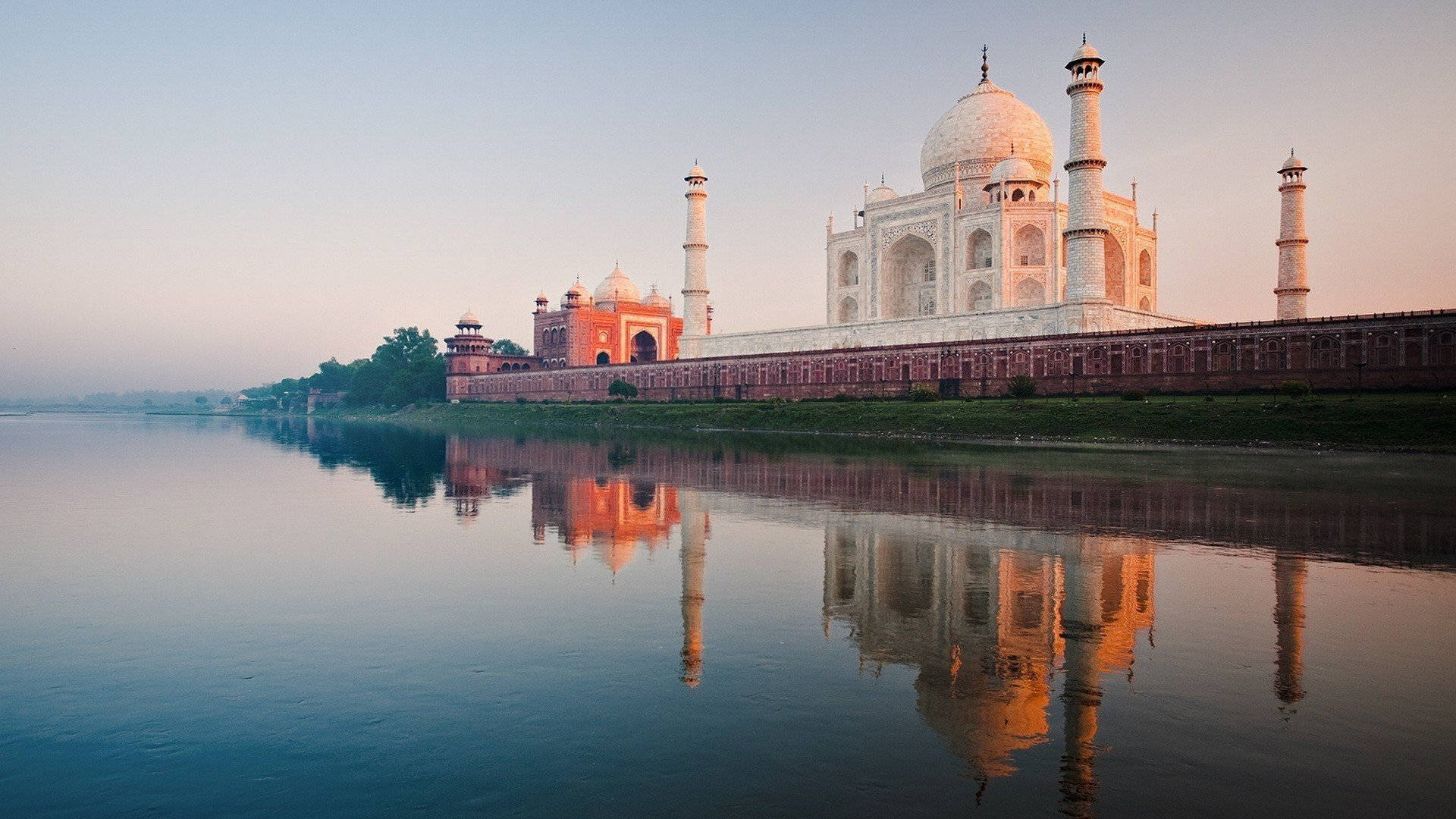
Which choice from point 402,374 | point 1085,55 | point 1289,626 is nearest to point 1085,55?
point 1085,55

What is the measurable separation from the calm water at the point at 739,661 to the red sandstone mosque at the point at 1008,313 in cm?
1888

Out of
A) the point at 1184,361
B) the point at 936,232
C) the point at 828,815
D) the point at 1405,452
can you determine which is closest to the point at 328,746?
the point at 828,815

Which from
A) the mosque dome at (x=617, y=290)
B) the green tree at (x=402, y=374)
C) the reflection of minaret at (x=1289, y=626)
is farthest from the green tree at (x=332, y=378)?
the reflection of minaret at (x=1289, y=626)

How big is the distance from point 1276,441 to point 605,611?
2137 centimetres

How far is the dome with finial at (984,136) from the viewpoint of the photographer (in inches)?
1823

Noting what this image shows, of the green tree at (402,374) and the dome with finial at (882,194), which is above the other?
the dome with finial at (882,194)

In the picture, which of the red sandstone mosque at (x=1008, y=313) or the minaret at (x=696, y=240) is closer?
the red sandstone mosque at (x=1008, y=313)

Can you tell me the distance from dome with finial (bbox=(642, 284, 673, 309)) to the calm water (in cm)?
5828

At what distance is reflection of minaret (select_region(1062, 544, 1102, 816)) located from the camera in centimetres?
374

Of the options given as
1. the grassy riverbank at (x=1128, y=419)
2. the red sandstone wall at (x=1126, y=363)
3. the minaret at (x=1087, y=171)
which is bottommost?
Result: the grassy riverbank at (x=1128, y=419)

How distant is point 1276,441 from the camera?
22.3 m

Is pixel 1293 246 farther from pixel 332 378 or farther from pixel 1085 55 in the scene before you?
pixel 332 378

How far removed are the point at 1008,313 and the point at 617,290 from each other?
3716 cm

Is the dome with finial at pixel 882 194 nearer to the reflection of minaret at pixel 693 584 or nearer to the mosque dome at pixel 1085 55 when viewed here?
the mosque dome at pixel 1085 55
